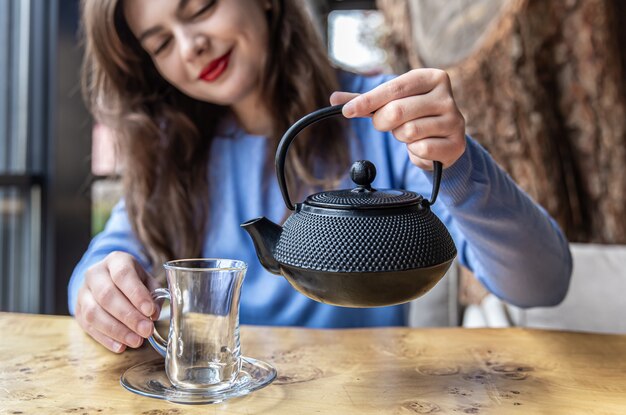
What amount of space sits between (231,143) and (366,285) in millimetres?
990

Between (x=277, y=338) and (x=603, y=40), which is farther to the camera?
(x=603, y=40)

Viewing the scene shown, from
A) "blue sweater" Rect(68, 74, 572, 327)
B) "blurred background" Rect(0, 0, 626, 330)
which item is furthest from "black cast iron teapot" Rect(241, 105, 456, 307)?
"blurred background" Rect(0, 0, 626, 330)

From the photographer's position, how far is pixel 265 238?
840mm

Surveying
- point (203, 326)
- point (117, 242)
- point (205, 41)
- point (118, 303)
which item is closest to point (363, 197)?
point (203, 326)

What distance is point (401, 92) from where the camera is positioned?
83 cm

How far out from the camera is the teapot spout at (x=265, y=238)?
0.83 m

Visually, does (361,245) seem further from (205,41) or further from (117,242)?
(117,242)

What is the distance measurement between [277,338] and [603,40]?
1474mm

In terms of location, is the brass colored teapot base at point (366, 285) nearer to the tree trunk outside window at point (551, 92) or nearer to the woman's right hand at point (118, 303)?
the woman's right hand at point (118, 303)

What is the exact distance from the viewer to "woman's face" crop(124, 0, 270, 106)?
136cm

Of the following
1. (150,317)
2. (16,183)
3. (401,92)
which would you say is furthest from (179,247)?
(16,183)

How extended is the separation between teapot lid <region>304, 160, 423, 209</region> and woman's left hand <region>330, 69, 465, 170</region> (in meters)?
0.06

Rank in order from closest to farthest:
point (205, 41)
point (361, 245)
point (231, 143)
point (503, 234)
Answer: point (361, 245) → point (503, 234) → point (205, 41) → point (231, 143)

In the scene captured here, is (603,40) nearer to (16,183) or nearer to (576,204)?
(576,204)
